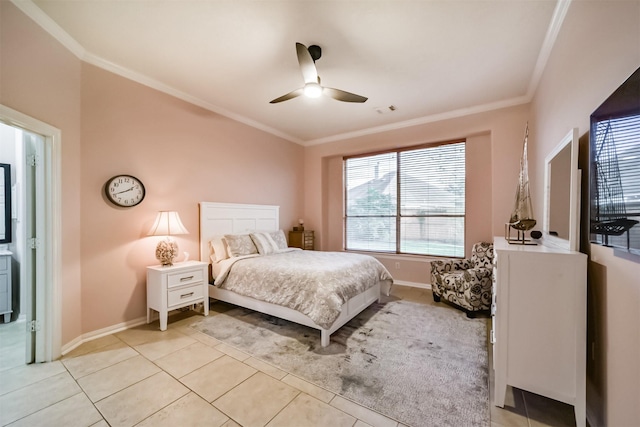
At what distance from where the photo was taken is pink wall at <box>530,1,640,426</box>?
3.68 ft

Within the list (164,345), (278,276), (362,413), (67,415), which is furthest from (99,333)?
(362,413)

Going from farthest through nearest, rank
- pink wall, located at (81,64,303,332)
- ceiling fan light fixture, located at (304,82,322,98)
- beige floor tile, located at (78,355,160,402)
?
pink wall, located at (81,64,303,332) < ceiling fan light fixture, located at (304,82,322,98) < beige floor tile, located at (78,355,160,402)

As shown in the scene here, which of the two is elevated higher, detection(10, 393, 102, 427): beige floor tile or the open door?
the open door

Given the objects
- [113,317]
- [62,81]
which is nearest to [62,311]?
[113,317]

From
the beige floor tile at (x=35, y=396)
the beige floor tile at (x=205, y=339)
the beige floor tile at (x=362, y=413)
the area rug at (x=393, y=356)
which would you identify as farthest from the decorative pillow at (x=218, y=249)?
the beige floor tile at (x=362, y=413)

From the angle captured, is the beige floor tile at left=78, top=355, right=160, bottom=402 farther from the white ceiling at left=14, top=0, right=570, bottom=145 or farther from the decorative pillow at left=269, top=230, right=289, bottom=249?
the white ceiling at left=14, top=0, right=570, bottom=145

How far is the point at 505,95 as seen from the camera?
3.49 m

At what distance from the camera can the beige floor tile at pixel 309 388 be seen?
1781 millimetres

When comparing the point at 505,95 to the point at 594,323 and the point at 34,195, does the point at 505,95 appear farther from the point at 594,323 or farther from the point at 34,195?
the point at 34,195

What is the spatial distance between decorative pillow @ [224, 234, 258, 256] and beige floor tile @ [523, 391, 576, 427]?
10.7 feet

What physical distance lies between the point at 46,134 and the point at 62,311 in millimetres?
1604

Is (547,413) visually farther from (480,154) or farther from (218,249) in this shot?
(218,249)

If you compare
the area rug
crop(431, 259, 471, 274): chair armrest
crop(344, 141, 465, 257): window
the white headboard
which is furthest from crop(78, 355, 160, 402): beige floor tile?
crop(344, 141, 465, 257): window

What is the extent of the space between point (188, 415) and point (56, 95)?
9.52 feet
